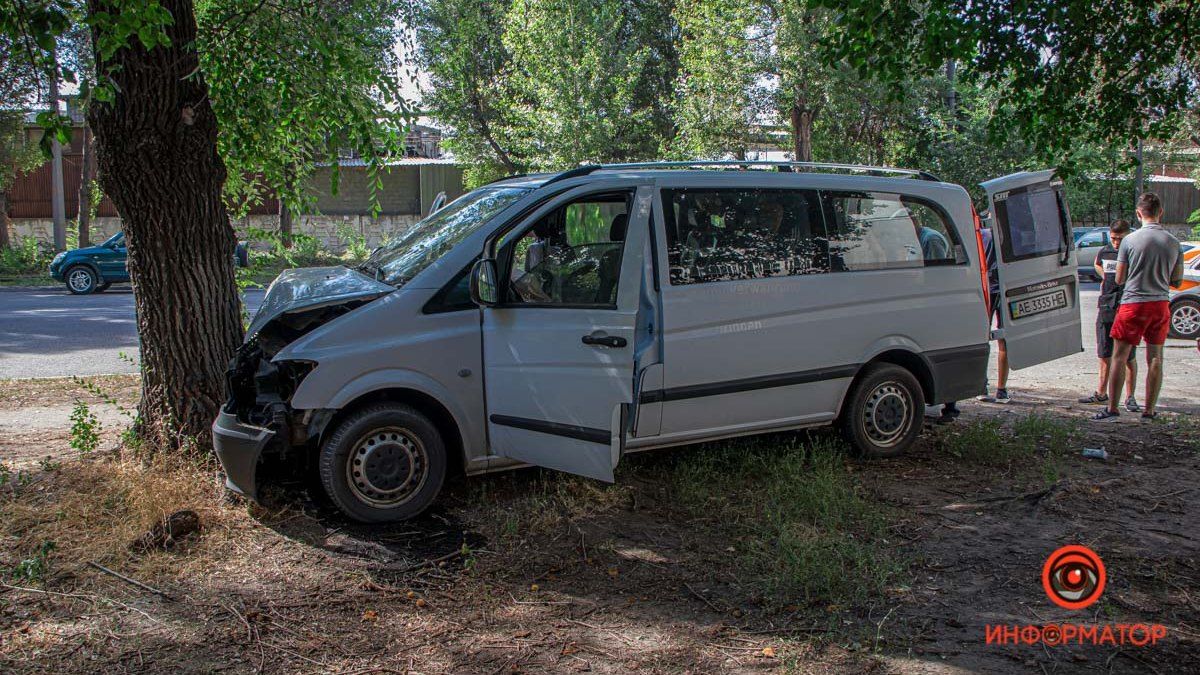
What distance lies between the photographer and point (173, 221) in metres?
5.93

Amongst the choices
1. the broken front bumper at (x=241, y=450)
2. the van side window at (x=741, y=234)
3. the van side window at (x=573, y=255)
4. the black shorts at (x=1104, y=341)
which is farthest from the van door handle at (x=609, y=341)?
the black shorts at (x=1104, y=341)

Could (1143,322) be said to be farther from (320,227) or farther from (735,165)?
(320,227)

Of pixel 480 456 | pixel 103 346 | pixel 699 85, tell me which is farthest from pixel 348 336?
pixel 699 85

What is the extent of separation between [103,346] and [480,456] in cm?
929

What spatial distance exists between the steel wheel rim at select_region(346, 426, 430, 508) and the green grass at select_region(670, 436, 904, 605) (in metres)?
1.68

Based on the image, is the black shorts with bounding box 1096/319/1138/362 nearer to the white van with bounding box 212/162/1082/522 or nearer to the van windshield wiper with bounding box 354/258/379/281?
the white van with bounding box 212/162/1082/522

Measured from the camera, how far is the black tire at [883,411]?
21.8ft

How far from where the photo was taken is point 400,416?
5305mm

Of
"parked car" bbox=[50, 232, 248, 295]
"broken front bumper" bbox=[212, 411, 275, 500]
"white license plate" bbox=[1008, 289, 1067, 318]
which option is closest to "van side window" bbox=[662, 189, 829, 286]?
"white license plate" bbox=[1008, 289, 1067, 318]

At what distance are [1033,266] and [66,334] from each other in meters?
13.0

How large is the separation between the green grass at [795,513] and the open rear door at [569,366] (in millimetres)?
866

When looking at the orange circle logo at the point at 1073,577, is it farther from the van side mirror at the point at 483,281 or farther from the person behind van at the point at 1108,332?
the person behind van at the point at 1108,332

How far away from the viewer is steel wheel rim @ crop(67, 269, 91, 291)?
66.8 feet

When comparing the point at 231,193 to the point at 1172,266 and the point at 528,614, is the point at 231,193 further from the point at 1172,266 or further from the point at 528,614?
the point at 1172,266
